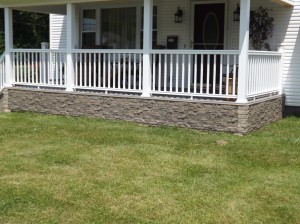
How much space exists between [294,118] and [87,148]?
202 inches

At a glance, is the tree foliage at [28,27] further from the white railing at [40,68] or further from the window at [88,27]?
the white railing at [40,68]

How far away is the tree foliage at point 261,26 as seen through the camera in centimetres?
1052

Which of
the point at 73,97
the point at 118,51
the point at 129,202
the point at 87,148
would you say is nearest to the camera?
the point at 129,202

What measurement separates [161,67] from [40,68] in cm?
299

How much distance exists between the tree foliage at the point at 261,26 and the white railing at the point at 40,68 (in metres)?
4.47

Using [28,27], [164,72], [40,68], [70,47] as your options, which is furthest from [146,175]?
[28,27]

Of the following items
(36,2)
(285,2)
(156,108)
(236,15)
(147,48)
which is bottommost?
(156,108)

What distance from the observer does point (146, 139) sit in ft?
26.4

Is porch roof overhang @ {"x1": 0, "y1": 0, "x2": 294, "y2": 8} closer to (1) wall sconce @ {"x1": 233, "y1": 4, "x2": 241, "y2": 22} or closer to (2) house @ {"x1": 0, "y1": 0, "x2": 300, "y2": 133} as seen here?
(2) house @ {"x1": 0, "y1": 0, "x2": 300, "y2": 133}

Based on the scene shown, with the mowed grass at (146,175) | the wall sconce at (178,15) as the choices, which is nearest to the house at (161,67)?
the wall sconce at (178,15)

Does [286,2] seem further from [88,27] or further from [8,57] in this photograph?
[8,57]

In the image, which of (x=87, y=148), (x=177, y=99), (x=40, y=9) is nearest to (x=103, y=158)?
(x=87, y=148)

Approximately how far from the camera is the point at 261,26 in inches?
414

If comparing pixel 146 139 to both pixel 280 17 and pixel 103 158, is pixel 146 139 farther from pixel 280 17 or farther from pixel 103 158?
pixel 280 17
